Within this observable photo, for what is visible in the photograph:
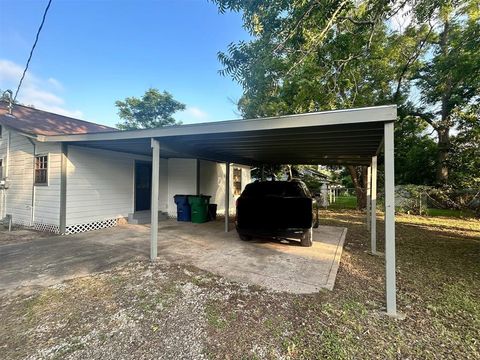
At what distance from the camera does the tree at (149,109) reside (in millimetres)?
23500

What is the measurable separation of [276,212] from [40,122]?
8755mm

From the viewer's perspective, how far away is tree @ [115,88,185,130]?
23500mm

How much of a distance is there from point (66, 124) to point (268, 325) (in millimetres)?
10508

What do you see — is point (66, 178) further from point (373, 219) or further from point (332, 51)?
point (373, 219)

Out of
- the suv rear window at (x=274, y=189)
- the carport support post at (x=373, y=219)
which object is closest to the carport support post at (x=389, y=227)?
the carport support post at (x=373, y=219)

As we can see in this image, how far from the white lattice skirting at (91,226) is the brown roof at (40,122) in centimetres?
277

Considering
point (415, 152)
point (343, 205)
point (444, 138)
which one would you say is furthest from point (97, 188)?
point (444, 138)

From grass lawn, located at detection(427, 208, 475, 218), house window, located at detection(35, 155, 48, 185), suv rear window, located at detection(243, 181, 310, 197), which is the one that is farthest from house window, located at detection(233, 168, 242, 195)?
grass lawn, located at detection(427, 208, 475, 218)

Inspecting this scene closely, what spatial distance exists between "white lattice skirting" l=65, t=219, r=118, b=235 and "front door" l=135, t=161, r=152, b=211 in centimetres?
121

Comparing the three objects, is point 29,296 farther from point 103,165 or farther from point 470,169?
point 470,169

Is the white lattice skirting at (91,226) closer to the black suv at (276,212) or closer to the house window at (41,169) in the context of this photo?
the house window at (41,169)

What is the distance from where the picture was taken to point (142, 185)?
9352mm

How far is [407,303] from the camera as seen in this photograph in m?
3.20

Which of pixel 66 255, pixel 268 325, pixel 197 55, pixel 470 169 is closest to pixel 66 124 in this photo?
pixel 197 55
